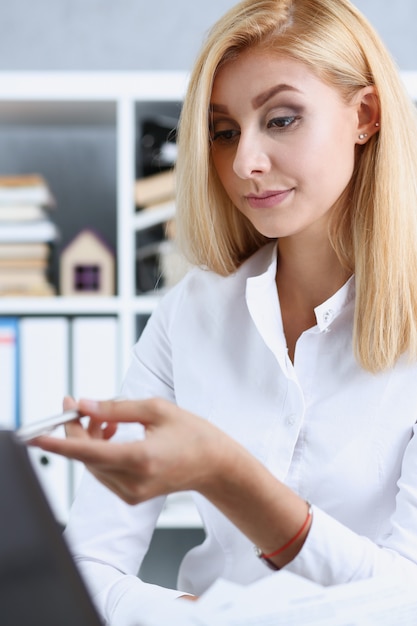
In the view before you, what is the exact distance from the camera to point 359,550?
0.87 metres

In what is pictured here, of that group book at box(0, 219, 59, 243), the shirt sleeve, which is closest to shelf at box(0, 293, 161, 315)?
book at box(0, 219, 59, 243)

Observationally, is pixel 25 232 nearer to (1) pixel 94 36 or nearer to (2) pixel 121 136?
(2) pixel 121 136

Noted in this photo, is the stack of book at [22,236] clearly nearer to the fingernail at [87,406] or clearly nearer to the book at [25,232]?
the book at [25,232]

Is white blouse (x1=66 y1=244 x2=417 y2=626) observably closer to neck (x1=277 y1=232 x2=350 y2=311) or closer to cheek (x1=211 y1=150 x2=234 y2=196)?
neck (x1=277 y1=232 x2=350 y2=311)

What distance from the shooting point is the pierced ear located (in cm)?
111

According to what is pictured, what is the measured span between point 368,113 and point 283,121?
0.14m

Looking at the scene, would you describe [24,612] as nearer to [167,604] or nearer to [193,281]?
[167,604]

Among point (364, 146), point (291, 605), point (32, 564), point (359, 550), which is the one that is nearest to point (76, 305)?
point (364, 146)

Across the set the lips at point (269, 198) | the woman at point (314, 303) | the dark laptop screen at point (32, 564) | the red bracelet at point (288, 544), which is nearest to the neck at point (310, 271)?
the woman at point (314, 303)

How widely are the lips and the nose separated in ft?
0.11

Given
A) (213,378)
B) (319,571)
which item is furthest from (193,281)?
(319,571)

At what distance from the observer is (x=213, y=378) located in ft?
3.89

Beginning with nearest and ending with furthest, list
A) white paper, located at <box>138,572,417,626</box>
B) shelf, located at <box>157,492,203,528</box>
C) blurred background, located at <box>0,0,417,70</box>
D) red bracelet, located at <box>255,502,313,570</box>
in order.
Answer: white paper, located at <box>138,572,417,626</box>
red bracelet, located at <box>255,502,313,570</box>
shelf, located at <box>157,492,203,528</box>
blurred background, located at <box>0,0,417,70</box>

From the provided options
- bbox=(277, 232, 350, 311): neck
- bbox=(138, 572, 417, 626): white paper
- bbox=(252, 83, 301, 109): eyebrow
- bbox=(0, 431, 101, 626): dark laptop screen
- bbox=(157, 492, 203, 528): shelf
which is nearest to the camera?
bbox=(0, 431, 101, 626): dark laptop screen
